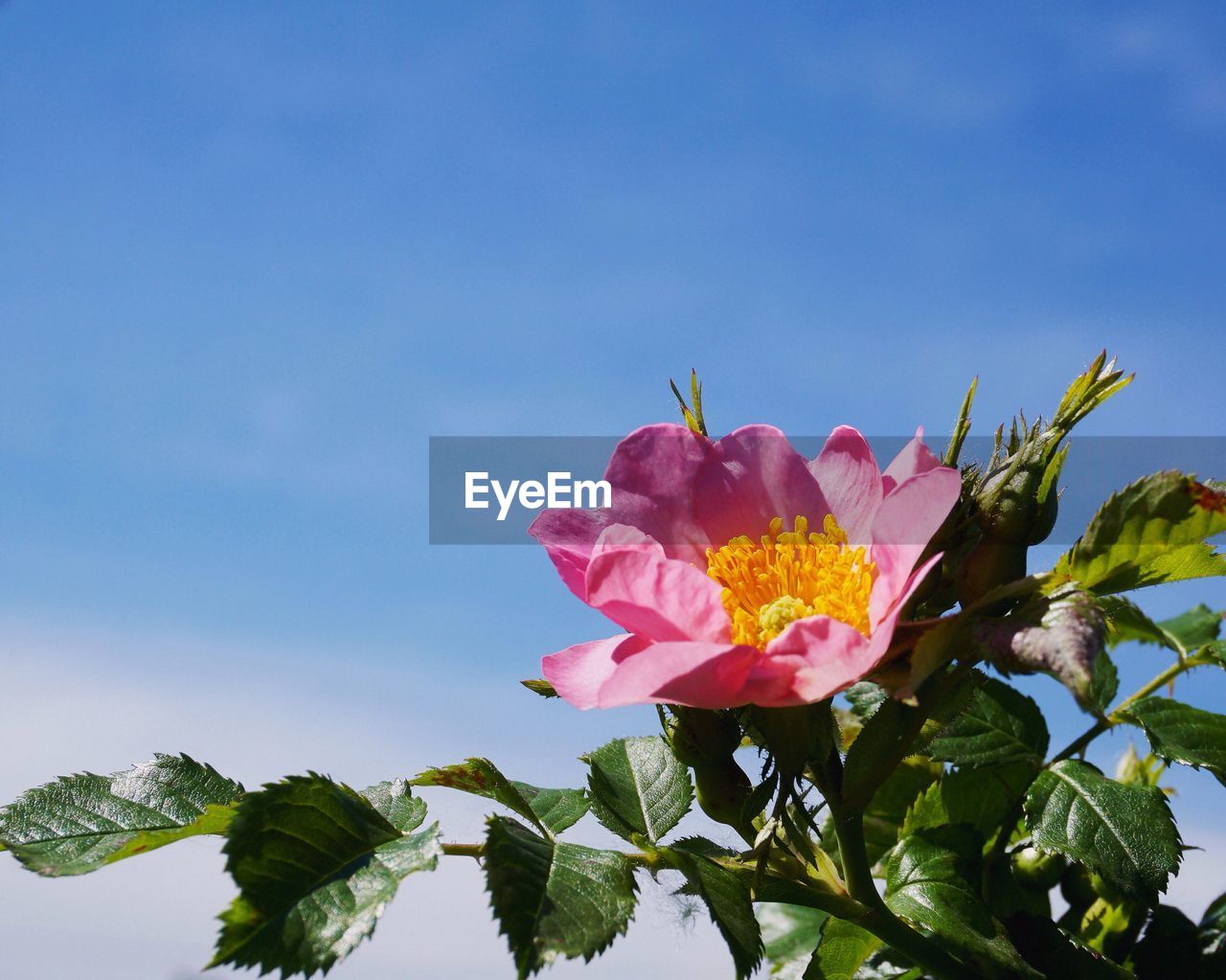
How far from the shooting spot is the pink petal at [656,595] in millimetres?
853

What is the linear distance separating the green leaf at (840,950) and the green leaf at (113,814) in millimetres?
558

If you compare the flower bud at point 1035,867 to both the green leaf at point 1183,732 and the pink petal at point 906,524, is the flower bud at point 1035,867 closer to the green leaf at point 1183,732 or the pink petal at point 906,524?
the green leaf at point 1183,732

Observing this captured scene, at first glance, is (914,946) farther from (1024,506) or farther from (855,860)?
(1024,506)

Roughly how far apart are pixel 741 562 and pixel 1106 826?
474 millimetres

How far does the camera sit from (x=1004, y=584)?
2.71 ft

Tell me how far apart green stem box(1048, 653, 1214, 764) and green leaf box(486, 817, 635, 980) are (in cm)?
61

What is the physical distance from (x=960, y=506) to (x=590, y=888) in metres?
0.40

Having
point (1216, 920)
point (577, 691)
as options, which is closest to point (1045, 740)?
point (1216, 920)

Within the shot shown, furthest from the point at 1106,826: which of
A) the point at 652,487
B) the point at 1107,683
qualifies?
the point at 652,487

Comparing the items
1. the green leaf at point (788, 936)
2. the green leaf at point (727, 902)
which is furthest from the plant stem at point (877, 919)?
the green leaf at point (788, 936)

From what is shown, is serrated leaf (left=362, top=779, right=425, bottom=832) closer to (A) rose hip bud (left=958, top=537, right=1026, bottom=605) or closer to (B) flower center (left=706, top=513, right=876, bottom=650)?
(B) flower center (left=706, top=513, right=876, bottom=650)

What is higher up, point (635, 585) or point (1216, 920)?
point (635, 585)

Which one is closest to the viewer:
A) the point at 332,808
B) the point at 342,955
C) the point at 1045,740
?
the point at 342,955

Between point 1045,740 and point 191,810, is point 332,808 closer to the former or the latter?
point 191,810
